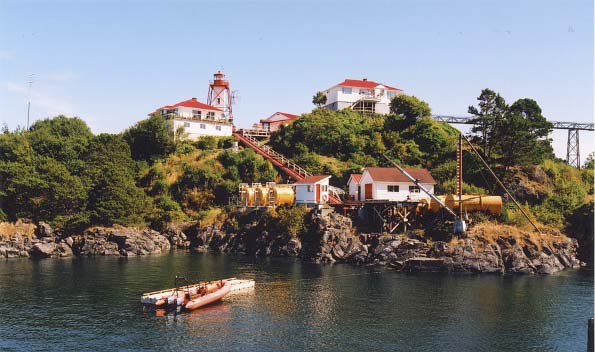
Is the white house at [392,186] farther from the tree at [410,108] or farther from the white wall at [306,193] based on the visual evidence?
the tree at [410,108]

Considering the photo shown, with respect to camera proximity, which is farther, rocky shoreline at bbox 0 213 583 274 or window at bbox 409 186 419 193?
window at bbox 409 186 419 193

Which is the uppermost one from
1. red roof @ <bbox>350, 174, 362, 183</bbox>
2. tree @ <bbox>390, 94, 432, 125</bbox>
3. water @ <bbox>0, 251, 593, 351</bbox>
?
tree @ <bbox>390, 94, 432, 125</bbox>

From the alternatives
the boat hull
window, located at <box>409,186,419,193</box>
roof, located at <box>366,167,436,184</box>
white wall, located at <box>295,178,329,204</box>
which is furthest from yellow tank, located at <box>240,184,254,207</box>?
the boat hull

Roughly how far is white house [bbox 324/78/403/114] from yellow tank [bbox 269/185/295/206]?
131 feet

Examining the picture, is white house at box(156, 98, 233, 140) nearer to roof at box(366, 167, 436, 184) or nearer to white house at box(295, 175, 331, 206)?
white house at box(295, 175, 331, 206)

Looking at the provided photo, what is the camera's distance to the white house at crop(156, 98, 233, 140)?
114m

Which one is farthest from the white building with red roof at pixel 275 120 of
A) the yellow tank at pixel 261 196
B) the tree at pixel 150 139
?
the yellow tank at pixel 261 196

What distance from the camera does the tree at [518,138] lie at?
274ft

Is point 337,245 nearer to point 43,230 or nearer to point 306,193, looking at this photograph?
point 306,193

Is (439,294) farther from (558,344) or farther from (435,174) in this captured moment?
(435,174)

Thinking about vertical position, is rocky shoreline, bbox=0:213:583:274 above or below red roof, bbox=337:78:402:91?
below

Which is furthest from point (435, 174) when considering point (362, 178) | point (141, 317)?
point (141, 317)

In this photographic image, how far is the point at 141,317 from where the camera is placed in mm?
44906

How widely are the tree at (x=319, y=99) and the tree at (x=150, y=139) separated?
36.8m
